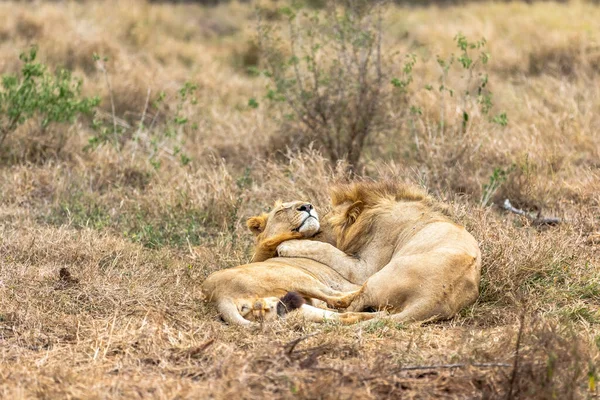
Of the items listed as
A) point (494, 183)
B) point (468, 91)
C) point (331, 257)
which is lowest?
point (494, 183)

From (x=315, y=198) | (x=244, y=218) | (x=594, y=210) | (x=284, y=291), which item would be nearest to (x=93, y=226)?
(x=244, y=218)

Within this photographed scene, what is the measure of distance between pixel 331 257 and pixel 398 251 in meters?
0.46

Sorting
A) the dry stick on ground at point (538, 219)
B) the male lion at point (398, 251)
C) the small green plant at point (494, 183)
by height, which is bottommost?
the dry stick on ground at point (538, 219)

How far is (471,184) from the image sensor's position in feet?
26.7

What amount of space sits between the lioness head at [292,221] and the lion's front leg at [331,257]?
0.18 meters

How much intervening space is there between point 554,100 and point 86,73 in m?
6.03

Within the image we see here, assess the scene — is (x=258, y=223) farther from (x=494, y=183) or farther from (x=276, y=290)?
(x=494, y=183)

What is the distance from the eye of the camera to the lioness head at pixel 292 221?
618 cm

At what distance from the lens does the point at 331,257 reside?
5922mm

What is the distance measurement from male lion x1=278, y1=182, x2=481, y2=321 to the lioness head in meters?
0.12

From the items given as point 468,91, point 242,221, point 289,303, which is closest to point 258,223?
point 242,221

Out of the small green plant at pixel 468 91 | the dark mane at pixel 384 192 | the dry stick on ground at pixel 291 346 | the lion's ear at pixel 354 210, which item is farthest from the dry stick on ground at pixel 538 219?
the dry stick on ground at pixel 291 346

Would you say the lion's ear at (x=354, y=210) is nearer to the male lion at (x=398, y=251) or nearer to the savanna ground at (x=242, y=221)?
the male lion at (x=398, y=251)

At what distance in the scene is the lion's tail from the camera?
5.26m
